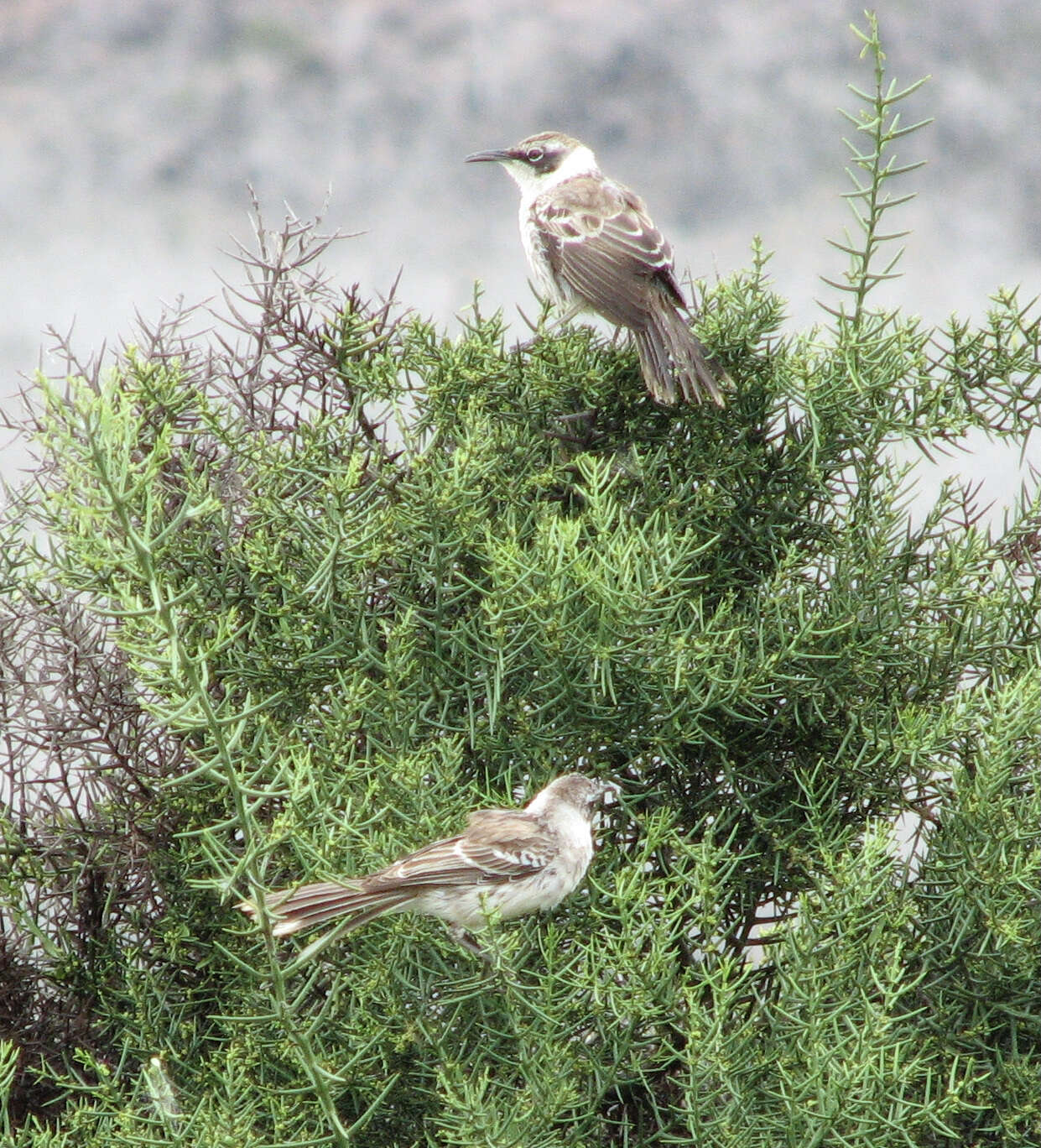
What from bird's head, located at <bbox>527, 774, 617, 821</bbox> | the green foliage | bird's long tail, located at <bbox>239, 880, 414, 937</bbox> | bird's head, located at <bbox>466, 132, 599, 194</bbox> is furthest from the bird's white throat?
bird's long tail, located at <bbox>239, 880, 414, 937</bbox>

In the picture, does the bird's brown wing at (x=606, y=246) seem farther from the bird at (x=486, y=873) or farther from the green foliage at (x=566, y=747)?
the bird at (x=486, y=873)

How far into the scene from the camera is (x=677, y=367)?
6.00ft

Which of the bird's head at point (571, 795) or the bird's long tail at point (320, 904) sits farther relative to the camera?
the bird's head at point (571, 795)

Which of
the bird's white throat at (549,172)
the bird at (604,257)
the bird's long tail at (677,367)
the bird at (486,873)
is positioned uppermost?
the bird's white throat at (549,172)

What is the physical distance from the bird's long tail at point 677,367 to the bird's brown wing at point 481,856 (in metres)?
0.59

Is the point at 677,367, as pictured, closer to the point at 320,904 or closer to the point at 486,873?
the point at 486,873

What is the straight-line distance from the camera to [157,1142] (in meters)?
1.52

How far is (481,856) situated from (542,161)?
2.31 metres

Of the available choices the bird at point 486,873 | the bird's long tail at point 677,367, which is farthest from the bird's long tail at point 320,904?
the bird's long tail at point 677,367

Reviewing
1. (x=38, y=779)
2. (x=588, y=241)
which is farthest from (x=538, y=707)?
(x=588, y=241)

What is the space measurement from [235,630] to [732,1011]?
750 mm

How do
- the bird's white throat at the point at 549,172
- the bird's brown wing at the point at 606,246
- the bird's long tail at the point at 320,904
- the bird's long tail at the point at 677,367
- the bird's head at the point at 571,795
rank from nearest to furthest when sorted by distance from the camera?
1. the bird's long tail at the point at 320,904
2. the bird's head at the point at 571,795
3. the bird's long tail at the point at 677,367
4. the bird's brown wing at the point at 606,246
5. the bird's white throat at the point at 549,172

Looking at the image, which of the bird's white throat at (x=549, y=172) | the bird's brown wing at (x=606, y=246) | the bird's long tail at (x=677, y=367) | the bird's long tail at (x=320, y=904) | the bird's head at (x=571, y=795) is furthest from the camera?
the bird's white throat at (x=549, y=172)

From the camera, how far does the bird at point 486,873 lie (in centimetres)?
138
